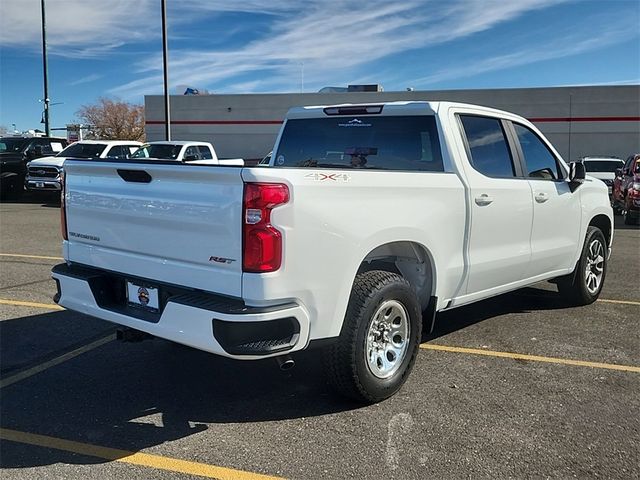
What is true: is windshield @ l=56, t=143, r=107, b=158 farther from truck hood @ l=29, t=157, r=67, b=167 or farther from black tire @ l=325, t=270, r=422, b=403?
black tire @ l=325, t=270, r=422, b=403

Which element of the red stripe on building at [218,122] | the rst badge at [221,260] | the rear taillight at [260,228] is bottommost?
the rst badge at [221,260]

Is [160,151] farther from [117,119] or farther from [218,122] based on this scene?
[117,119]

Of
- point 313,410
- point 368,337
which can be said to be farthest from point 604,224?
point 313,410

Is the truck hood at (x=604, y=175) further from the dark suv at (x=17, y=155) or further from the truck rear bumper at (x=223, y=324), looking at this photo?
the truck rear bumper at (x=223, y=324)

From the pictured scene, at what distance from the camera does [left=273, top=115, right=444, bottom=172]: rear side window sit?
466cm

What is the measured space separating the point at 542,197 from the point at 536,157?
44cm

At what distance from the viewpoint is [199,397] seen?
405cm

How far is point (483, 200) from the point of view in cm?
462

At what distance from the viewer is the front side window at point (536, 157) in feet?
17.8

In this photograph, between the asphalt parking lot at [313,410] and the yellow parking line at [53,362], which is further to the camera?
the yellow parking line at [53,362]

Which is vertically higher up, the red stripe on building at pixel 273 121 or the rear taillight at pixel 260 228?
the red stripe on building at pixel 273 121

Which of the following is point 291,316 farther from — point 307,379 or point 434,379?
point 434,379

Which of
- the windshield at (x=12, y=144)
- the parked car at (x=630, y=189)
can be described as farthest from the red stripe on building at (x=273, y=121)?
the windshield at (x=12, y=144)

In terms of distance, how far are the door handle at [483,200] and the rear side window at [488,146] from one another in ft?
0.69
